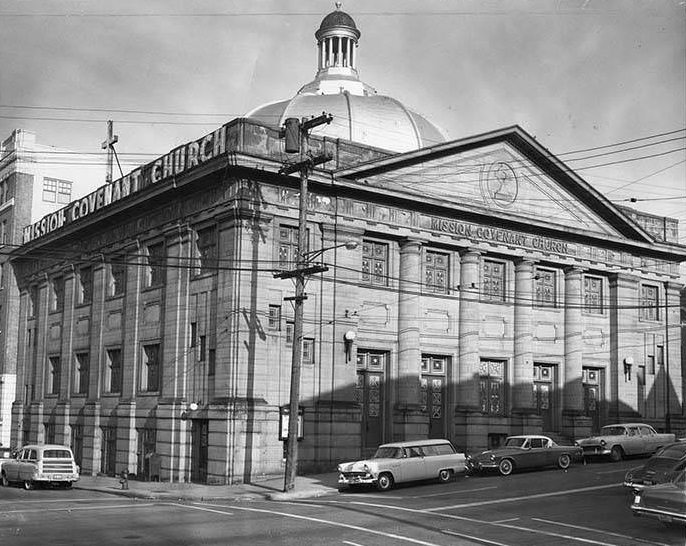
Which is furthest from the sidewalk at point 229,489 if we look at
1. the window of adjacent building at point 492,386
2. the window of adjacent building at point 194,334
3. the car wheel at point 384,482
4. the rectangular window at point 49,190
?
the rectangular window at point 49,190

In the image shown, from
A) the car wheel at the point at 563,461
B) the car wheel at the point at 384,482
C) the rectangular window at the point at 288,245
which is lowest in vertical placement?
the car wheel at the point at 384,482

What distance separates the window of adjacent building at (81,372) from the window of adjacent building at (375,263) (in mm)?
16633

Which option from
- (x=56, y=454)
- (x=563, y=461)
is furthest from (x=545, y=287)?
(x=56, y=454)

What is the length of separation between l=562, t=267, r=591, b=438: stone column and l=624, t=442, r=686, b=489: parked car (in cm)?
1966

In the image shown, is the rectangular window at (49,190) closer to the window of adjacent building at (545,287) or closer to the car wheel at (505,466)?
the window of adjacent building at (545,287)

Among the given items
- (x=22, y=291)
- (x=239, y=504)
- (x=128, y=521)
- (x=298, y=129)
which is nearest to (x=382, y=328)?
(x=298, y=129)

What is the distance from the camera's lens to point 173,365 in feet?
129

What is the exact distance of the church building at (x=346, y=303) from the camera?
36.6 meters

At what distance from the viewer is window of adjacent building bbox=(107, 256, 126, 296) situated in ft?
148

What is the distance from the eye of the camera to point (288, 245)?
124 feet

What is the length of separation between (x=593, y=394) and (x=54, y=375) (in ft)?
96.0

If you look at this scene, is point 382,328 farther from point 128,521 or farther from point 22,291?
point 22,291

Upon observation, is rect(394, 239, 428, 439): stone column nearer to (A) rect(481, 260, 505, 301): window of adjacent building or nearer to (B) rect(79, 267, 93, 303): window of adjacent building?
(A) rect(481, 260, 505, 301): window of adjacent building

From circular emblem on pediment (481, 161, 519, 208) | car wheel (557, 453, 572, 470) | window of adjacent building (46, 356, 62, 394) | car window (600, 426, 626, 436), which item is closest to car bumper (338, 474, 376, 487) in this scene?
car wheel (557, 453, 572, 470)
